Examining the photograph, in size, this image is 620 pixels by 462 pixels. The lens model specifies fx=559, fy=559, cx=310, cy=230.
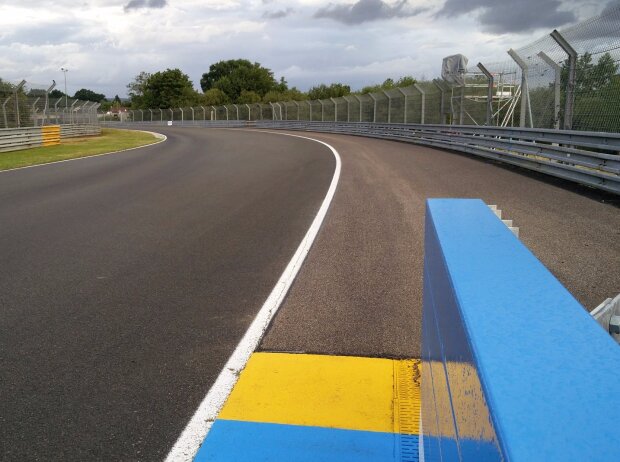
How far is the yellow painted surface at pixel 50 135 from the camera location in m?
29.4

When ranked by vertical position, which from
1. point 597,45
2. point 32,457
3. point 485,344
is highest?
point 597,45

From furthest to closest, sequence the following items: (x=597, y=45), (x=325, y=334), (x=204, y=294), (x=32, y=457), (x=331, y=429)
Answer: (x=597, y=45), (x=204, y=294), (x=325, y=334), (x=331, y=429), (x=32, y=457)

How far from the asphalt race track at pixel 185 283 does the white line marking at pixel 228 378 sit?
0.07 meters

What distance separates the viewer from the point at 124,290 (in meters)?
5.28

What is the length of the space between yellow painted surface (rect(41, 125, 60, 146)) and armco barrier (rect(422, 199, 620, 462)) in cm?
3151

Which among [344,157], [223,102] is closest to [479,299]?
[344,157]

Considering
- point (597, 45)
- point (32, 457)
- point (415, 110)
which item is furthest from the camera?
point (415, 110)

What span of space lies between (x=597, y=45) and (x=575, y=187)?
276 cm

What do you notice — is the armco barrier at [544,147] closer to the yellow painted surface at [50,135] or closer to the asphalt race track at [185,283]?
the asphalt race track at [185,283]

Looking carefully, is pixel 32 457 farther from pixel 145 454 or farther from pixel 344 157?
pixel 344 157

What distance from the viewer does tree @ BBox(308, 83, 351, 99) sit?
74.6 metres

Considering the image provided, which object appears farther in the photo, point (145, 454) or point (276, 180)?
point (276, 180)

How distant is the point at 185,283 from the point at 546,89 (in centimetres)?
1119

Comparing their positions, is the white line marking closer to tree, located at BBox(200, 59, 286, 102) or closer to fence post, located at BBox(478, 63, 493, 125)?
fence post, located at BBox(478, 63, 493, 125)
